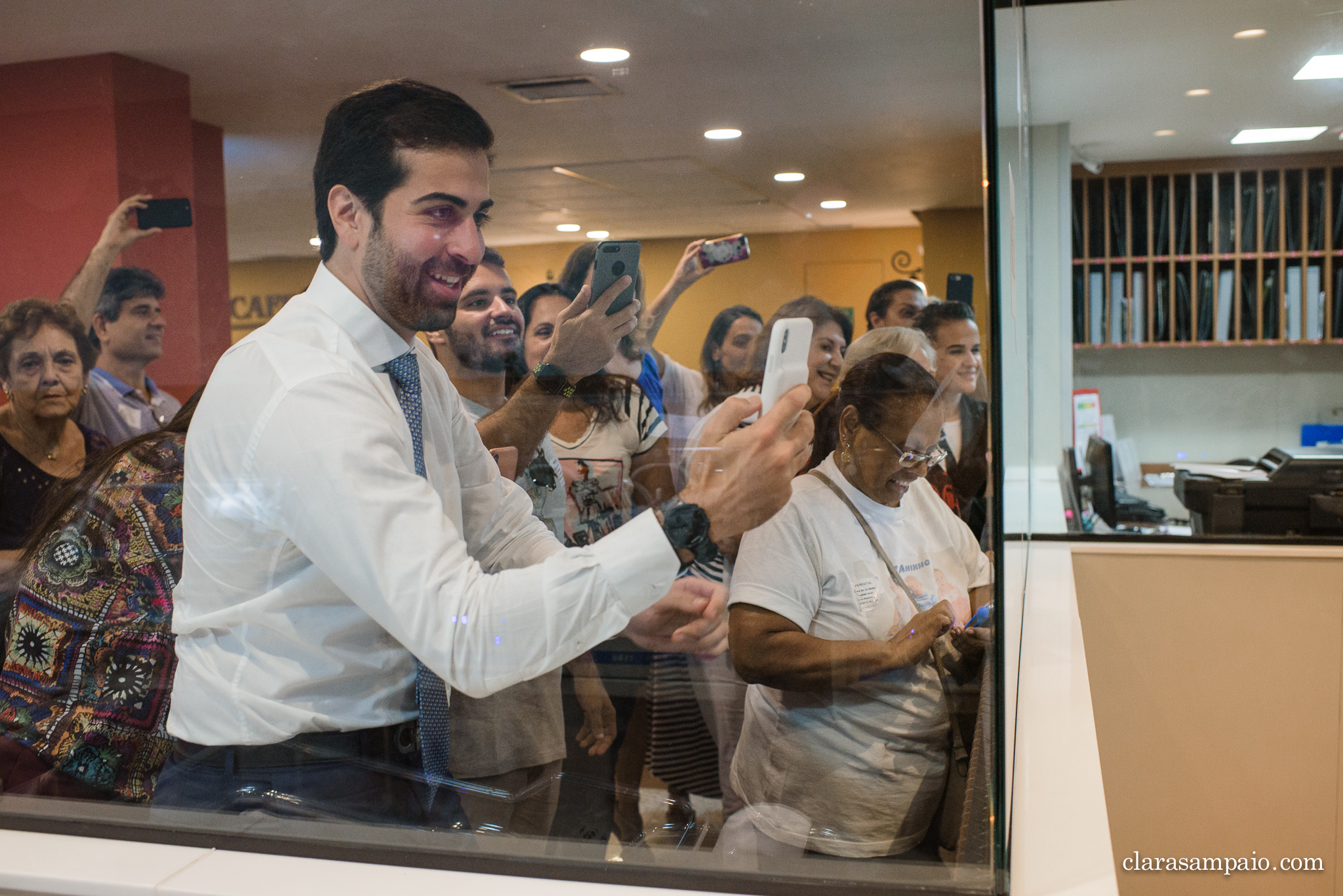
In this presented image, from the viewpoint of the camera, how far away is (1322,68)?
3.16m

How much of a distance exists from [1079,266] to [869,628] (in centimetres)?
487

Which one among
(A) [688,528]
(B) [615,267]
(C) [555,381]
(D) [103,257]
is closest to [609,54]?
(B) [615,267]

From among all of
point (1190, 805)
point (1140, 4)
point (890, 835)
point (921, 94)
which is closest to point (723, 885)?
point (890, 835)

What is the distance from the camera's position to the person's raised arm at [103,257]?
3.09ft

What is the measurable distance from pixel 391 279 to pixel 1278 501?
299cm

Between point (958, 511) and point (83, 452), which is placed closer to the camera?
point (958, 511)

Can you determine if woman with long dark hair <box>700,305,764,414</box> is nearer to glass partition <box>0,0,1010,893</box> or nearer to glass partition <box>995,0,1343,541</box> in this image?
glass partition <box>0,0,1010,893</box>

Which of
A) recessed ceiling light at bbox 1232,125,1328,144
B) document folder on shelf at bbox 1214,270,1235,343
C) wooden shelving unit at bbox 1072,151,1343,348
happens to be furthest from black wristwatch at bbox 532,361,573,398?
document folder on shelf at bbox 1214,270,1235,343

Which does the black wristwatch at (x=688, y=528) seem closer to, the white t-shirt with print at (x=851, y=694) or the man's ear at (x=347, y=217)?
the white t-shirt with print at (x=851, y=694)

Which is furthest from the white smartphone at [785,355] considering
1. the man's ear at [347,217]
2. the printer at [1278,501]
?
the printer at [1278,501]

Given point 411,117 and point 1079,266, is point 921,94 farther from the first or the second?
point 1079,266

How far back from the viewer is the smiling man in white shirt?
0.79 m

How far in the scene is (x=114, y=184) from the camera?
3.10 ft

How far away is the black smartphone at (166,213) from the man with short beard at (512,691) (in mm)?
284
